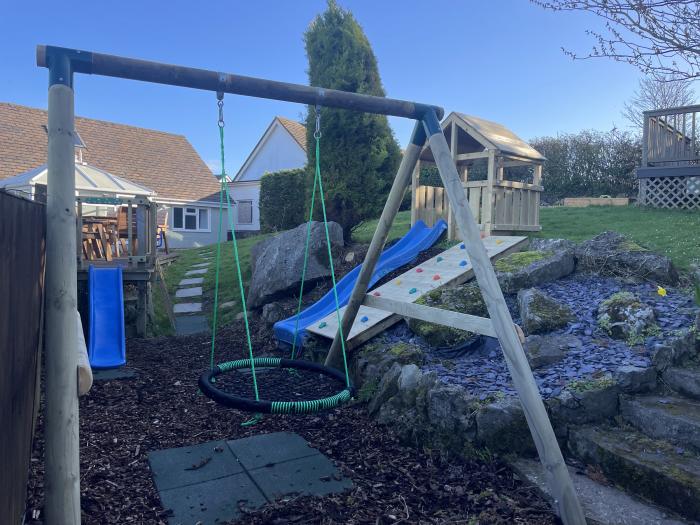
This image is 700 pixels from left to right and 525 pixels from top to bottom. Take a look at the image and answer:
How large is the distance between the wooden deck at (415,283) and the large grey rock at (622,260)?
1.15m

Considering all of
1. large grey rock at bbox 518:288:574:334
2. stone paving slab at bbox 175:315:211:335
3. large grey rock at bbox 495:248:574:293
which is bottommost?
stone paving slab at bbox 175:315:211:335

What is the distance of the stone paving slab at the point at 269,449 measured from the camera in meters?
3.65

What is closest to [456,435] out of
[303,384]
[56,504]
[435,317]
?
[435,317]

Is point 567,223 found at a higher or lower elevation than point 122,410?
higher

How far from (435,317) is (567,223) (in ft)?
22.9

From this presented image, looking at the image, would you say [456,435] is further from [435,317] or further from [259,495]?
[259,495]

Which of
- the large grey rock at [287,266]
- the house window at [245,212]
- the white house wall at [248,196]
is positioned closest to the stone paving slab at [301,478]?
the large grey rock at [287,266]

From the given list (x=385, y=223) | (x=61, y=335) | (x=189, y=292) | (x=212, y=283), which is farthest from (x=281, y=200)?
(x=61, y=335)

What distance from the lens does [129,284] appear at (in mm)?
8930

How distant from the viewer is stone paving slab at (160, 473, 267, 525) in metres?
2.90

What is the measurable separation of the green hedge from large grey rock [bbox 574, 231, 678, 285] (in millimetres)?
12365

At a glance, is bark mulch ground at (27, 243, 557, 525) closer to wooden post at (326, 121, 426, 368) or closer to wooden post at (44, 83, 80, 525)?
wooden post at (44, 83, 80, 525)

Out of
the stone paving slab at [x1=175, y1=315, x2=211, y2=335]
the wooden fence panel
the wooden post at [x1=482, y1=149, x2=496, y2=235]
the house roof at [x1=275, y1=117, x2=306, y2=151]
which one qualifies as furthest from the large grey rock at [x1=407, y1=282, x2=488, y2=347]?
the house roof at [x1=275, y1=117, x2=306, y2=151]

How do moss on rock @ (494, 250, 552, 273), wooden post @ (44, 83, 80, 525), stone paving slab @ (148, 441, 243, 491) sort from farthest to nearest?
moss on rock @ (494, 250, 552, 273) → stone paving slab @ (148, 441, 243, 491) → wooden post @ (44, 83, 80, 525)
